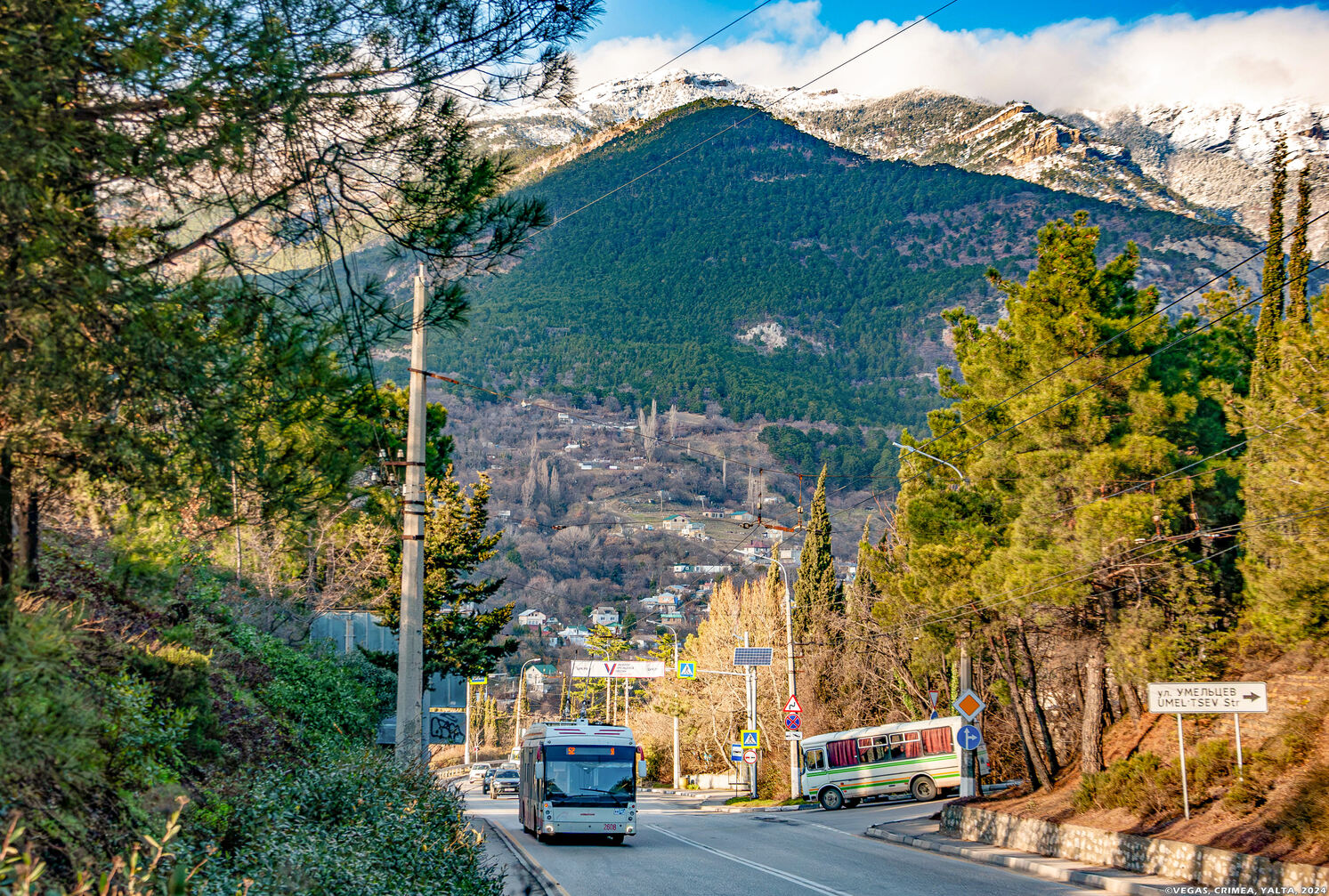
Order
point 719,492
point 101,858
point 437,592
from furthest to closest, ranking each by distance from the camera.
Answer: point 719,492
point 437,592
point 101,858

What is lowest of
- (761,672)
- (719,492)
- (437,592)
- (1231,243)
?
(761,672)

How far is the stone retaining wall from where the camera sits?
14.1m

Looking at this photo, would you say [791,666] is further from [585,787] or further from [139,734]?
[139,734]

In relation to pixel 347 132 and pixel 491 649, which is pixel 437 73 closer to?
pixel 347 132

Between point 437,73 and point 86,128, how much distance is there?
104 inches

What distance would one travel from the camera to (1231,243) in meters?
184

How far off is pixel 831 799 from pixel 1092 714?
19.1m

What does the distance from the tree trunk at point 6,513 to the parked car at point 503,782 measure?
152 feet

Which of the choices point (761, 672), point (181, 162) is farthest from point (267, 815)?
point (761, 672)

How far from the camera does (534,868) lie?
18344 millimetres

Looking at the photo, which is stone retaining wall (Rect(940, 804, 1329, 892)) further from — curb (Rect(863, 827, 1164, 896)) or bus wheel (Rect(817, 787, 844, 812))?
bus wheel (Rect(817, 787, 844, 812))

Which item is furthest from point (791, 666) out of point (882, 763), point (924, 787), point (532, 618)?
point (532, 618)

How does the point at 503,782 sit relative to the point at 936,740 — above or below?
below

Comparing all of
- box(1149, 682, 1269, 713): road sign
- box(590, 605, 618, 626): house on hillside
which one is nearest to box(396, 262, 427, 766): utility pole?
box(1149, 682, 1269, 713): road sign
